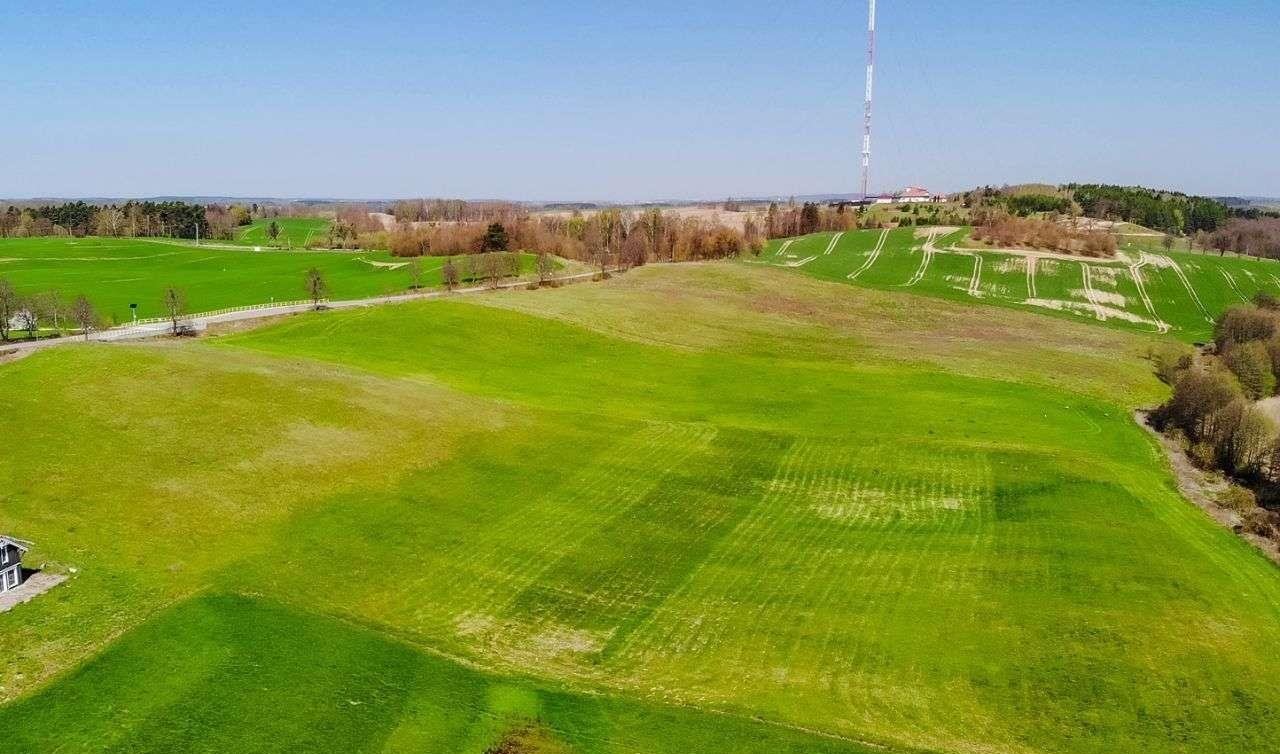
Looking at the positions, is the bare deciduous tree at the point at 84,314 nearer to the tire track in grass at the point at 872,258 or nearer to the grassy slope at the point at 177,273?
the grassy slope at the point at 177,273

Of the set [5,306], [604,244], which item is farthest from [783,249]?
[5,306]

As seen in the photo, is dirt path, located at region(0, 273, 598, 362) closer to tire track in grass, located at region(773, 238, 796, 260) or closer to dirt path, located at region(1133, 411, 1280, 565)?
tire track in grass, located at region(773, 238, 796, 260)

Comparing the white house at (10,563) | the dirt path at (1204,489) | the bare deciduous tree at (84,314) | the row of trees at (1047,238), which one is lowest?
the dirt path at (1204,489)

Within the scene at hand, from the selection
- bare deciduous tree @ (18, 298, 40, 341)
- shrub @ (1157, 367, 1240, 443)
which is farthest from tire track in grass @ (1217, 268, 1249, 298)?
bare deciduous tree @ (18, 298, 40, 341)

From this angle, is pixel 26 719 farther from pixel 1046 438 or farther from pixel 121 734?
pixel 1046 438

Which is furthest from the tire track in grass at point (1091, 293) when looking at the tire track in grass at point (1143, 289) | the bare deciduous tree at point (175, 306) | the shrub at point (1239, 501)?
the bare deciduous tree at point (175, 306)

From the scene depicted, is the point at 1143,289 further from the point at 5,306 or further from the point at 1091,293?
the point at 5,306
